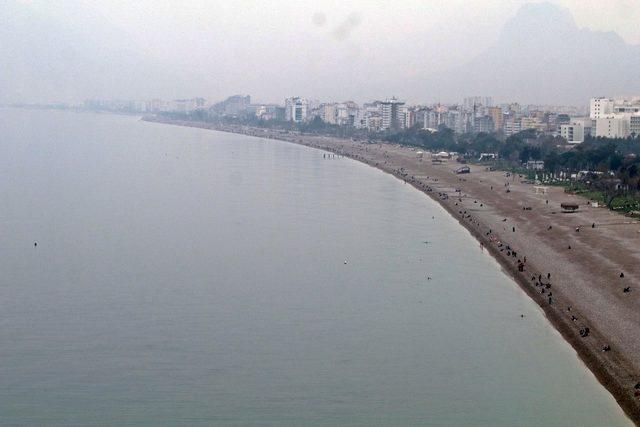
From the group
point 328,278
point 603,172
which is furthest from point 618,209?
point 328,278

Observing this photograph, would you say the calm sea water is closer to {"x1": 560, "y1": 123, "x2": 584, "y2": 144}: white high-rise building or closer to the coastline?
the coastline

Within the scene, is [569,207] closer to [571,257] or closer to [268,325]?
[571,257]

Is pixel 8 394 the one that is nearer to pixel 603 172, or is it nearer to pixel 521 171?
pixel 603 172

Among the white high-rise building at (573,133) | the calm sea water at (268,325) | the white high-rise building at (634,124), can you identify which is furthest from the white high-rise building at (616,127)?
the calm sea water at (268,325)

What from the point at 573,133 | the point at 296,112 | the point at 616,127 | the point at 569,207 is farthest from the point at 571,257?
the point at 296,112

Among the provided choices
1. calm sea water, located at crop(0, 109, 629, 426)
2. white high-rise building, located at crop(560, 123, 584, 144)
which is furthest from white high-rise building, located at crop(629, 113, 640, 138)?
calm sea water, located at crop(0, 109, 629, 426)

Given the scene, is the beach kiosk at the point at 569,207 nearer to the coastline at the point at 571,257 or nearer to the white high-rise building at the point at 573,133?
the coastline at the point at 571,257

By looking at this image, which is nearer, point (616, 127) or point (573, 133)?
point (573, 133)
